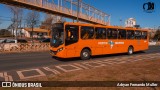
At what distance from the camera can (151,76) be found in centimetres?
916

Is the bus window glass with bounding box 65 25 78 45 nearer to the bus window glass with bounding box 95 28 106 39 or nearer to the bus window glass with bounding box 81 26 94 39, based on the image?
the bus window glass with bounding box 81 26 94 39

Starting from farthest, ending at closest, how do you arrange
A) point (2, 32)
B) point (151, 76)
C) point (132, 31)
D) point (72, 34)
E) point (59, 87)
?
point (2, 32)
point (132, 31)
point (72, 34)
point (151, 76)
point (59, 87)

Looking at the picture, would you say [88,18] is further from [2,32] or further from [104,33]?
[2,32]

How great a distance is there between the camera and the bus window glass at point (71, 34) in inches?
610

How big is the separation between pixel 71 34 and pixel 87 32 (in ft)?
6.32

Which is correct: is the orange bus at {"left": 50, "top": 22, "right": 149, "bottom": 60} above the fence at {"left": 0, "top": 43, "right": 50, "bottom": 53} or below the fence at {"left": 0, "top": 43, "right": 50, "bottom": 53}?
above

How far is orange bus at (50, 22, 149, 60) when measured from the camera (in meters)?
15.6

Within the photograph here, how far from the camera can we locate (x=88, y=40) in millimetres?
17250

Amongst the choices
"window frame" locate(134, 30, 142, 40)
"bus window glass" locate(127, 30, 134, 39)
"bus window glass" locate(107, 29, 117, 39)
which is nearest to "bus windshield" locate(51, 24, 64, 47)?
"bus window glass" locate(107, 29, 117, 39)

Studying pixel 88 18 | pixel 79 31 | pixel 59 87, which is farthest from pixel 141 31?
pixel 88 18

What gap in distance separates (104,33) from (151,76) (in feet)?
33.0

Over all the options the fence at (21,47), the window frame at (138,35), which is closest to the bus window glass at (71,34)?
the window frame at (138,35)

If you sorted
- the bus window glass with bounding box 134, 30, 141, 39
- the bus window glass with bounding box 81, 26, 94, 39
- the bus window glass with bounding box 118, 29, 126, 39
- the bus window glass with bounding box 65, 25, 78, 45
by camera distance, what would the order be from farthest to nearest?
the bus window glass with bounding box 134, 30, 141, 39 → the bus window glass with bounding box 118, 29, 126, 39 → the bus window glass with bounding box 81, 26, 94, 39 → the bus window glass with bounding box 65, 25, 78, 45

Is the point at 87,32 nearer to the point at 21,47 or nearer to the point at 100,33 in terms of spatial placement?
the point at 100,33
